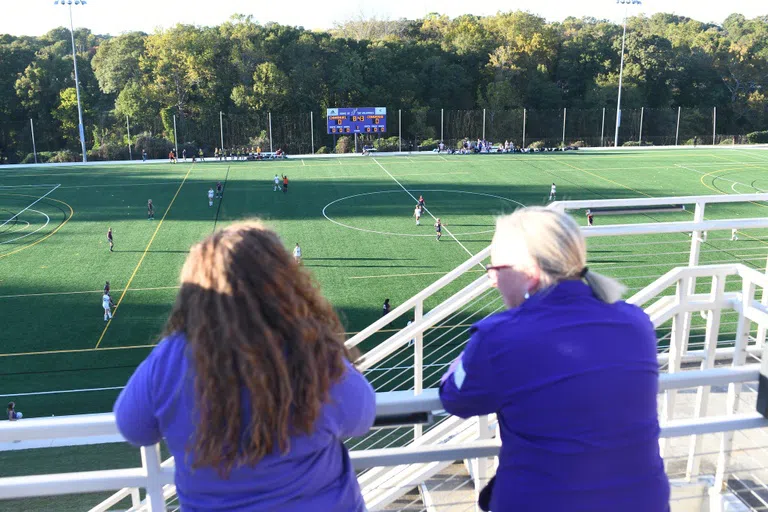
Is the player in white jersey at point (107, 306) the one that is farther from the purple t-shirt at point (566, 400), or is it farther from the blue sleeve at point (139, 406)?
the purple t-shirt at point (566, 400)

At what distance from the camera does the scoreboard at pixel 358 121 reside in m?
58.0

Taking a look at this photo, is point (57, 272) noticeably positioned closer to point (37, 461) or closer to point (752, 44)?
point (37, 461)

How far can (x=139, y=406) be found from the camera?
1.85m

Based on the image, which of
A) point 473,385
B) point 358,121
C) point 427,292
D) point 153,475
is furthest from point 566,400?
point 358,121

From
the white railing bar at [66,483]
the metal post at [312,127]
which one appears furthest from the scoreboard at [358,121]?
the white railing bar at [66,483]

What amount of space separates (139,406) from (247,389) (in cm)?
32

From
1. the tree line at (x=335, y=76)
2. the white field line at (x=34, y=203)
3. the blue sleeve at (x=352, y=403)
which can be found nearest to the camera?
the blue sleeve at (x=352, y=403)

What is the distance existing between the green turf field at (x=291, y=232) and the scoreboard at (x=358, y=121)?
22.7 ft

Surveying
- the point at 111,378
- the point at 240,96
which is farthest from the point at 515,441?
the point at 240,96

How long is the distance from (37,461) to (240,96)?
56.5 metres

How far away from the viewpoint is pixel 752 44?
72.1 m

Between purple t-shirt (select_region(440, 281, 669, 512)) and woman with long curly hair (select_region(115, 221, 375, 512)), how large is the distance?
1.32 ft

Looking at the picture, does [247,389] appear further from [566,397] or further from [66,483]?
[566,397]

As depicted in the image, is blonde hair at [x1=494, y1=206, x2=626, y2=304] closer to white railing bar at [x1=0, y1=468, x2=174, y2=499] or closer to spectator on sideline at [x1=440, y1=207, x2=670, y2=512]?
spectator on sideline at [x1=440, y1=207, x2=670, y2=512]
